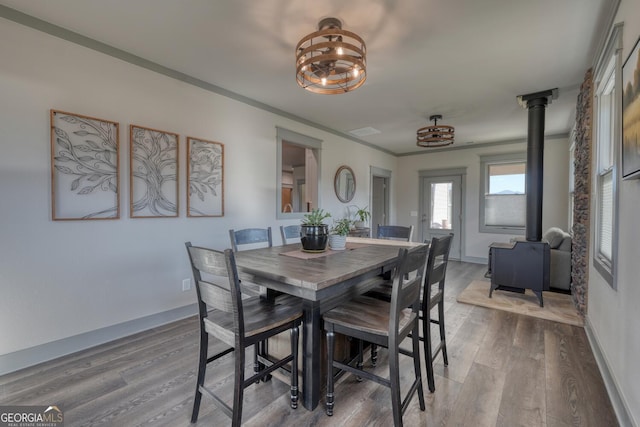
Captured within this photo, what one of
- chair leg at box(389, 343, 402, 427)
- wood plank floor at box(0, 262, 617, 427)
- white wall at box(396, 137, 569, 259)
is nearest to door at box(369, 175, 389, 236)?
white wall at box(396, 137, 569, 259)

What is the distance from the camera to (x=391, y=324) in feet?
4.78

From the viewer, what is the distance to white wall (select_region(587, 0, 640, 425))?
148 cm

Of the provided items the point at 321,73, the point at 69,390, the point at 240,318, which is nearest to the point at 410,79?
the point at 321,73

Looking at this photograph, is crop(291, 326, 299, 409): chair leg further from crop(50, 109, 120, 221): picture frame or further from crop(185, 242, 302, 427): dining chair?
crop(50, 109, 120, 221): picture frame

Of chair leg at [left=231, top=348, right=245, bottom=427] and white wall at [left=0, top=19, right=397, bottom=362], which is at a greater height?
white wall at [left=0, top=19, right=397, bottom=362]

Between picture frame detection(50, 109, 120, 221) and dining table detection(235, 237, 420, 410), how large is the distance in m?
1.44

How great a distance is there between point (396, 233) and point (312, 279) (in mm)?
2012

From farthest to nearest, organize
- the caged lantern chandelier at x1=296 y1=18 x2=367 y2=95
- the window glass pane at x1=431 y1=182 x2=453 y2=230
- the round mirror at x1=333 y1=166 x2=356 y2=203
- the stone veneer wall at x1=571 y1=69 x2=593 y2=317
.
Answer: the window glass pane at x1=431 y1=182 x2=453 y2=230 → the round mirror at x1=333 y1=166 x2=356 y2=203 → the stone veneer wall at x1=571 y1=69 x2=593 y2=317 → the caged lantern chandelier at x1=296 y1=18 x2=367 y2=95

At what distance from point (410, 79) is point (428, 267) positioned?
2.23 meters

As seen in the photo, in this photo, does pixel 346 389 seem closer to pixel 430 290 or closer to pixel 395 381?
pixel 395 381

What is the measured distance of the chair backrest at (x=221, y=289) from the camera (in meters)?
1.32

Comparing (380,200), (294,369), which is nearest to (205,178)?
(294,369)

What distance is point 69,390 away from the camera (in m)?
1.87

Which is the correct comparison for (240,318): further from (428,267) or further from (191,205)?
(191,205)
